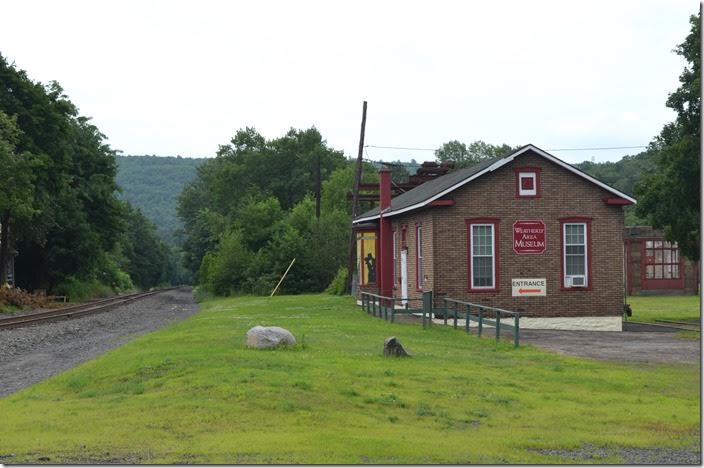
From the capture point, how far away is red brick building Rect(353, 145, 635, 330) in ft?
104

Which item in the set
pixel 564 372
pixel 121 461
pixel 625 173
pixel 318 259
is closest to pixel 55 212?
pixel 318 259

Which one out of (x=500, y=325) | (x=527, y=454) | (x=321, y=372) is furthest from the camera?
(x=500, y=325)

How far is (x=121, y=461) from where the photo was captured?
10.7 metres

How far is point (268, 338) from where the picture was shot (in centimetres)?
A: 2002

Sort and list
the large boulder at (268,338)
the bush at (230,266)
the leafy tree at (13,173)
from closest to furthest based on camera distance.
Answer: the large boulder at (268,338) < the leafy tree at (13,173) < the bush at (230,266)

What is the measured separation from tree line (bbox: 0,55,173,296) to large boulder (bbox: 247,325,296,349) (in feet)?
93.7

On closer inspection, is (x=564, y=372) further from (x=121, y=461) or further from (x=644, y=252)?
(x=644, y=252)

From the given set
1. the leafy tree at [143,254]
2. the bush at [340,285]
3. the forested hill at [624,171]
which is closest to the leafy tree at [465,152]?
the forested hill at [624,171]

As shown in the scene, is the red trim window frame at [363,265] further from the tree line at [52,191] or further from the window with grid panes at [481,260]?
the tree line at [52,191]

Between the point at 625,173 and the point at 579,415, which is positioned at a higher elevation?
the point at 625,173

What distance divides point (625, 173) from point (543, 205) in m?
82.7

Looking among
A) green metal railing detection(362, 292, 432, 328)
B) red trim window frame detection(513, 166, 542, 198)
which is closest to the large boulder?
green metal railing detection(362, 292, 432, 328)

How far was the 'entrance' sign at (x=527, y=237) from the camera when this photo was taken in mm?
32125

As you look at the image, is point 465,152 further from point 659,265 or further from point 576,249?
point 576,249
